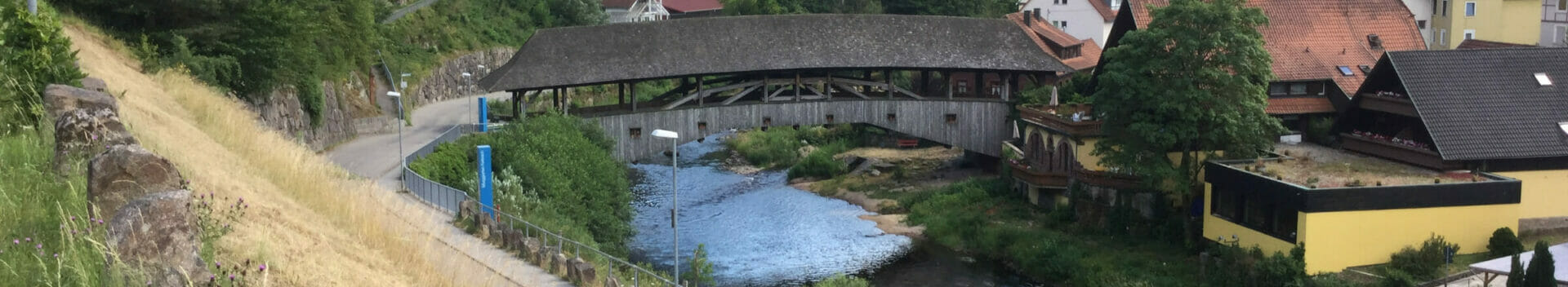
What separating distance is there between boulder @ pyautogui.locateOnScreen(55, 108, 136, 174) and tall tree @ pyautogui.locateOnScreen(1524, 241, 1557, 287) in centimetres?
2071

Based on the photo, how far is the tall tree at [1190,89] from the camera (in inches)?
1298

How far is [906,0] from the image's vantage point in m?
70.6

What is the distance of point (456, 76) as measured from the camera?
57.7 meters

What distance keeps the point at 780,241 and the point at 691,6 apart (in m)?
50.0

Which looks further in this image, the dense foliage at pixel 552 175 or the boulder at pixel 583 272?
the dense foliage at pixel 552 175

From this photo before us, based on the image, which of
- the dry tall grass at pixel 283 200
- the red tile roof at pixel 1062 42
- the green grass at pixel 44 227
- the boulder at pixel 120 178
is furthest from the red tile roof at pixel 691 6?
the boulder at pixel 120 178

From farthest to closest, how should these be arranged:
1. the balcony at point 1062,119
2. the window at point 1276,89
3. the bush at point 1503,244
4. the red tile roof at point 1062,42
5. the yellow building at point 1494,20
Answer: the red tile roof at point 1062,42 → the yellow building at point 1494,20 → the balcony at point 1062,119 → the window at point 1276,89 → the bush at point 1503,244

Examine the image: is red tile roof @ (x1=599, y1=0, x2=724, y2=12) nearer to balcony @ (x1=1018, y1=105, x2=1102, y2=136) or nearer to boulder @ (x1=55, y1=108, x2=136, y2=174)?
balcony @ (x1=1018, y1=105, x2=1102, y2=136)

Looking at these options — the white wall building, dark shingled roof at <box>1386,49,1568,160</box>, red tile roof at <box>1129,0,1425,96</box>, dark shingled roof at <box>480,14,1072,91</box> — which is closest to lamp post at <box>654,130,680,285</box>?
dark shingled roof at <box>480,14,1072,91</box>

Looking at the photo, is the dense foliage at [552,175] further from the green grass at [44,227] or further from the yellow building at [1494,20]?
the yellow building at [1494,20]

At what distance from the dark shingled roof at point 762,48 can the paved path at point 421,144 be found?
10.8ft

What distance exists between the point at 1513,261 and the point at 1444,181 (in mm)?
5797

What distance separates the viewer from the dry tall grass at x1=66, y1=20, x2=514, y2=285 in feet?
43.6

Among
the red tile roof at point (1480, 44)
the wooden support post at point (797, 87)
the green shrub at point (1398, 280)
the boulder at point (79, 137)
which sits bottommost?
the green shrub at point (1398, 280)
